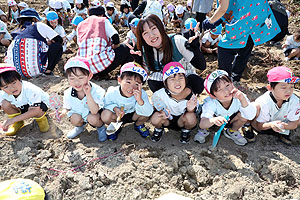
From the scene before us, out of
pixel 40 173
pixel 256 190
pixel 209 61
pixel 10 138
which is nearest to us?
pixel 256 190

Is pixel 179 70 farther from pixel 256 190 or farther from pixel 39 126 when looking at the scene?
pixel 39 126

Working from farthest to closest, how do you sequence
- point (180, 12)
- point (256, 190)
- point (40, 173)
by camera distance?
point (180, 12)
point (40, 173)
point (256, 190)

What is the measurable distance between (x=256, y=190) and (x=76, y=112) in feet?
6.81

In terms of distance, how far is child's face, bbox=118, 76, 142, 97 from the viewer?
2.60 m

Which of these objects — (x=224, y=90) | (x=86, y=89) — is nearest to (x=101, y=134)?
(x=86, y=89)

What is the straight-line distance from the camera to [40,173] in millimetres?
2271

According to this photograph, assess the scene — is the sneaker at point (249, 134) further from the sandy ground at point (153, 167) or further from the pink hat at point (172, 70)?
the pink hat at point (172, 70)

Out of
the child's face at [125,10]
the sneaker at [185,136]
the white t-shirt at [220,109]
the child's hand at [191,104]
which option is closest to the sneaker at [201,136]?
the sneaker at [185,136]

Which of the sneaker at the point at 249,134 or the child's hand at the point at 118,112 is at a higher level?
the child's hand at the point at 118,112

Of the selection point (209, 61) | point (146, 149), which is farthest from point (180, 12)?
point (146, 149)

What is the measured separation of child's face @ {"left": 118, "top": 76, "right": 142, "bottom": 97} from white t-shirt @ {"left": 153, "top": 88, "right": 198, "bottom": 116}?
28 cm

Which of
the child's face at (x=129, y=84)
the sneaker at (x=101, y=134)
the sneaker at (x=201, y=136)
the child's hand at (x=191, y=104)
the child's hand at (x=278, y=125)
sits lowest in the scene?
the sneaker at (x=201, y=136)

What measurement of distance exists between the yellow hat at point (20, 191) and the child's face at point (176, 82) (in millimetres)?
1578

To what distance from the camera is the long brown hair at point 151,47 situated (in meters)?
2.63
